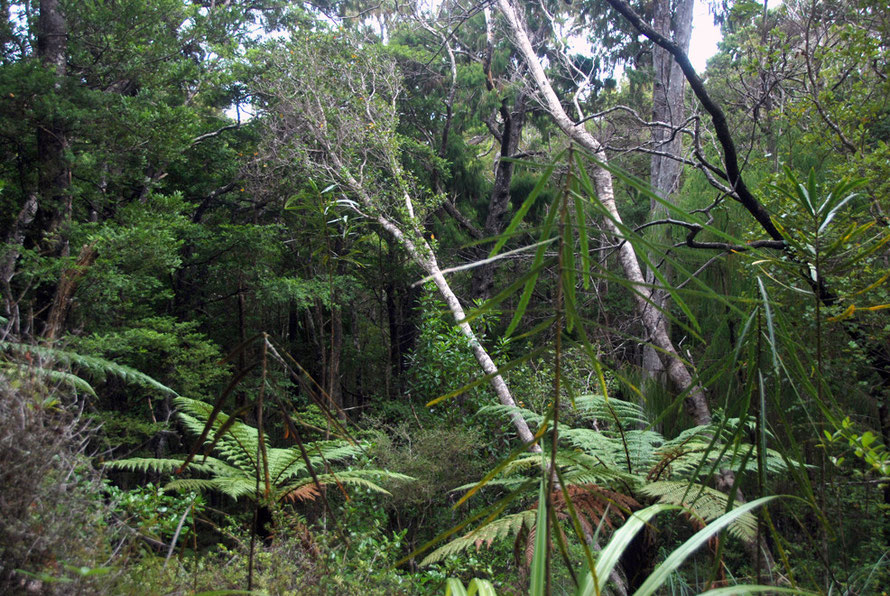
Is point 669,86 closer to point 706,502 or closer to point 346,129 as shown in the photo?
point 346,129

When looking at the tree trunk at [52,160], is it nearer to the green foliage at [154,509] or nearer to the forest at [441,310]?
the forest at [441,310]

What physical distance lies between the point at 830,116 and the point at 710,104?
2.93 ft

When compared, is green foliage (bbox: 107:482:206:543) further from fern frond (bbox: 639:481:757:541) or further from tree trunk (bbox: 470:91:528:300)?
tree trunk (bbox: 470:91:528:300)

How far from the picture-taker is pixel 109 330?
5.82 m

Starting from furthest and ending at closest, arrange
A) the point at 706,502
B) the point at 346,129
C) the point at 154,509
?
the point at 346,129 → the point at 154,509 → the point at 706,502

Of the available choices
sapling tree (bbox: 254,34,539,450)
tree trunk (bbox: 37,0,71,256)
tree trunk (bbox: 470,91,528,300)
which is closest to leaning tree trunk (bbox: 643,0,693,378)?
→ tree trunk (bbox: 470,91,528,300)

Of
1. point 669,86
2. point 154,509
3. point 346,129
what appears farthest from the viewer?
point 669,86

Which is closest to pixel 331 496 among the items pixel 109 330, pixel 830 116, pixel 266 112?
pixel 109 330

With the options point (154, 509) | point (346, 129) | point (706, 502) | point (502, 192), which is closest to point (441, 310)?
point (346, 129)

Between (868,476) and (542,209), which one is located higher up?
(542,209)

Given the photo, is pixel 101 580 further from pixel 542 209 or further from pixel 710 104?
pixel 542 209

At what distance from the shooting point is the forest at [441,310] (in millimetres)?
944

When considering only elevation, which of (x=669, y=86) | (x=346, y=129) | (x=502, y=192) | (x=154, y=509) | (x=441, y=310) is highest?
(x=669, y=86)

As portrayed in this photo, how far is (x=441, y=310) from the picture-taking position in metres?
6.83
